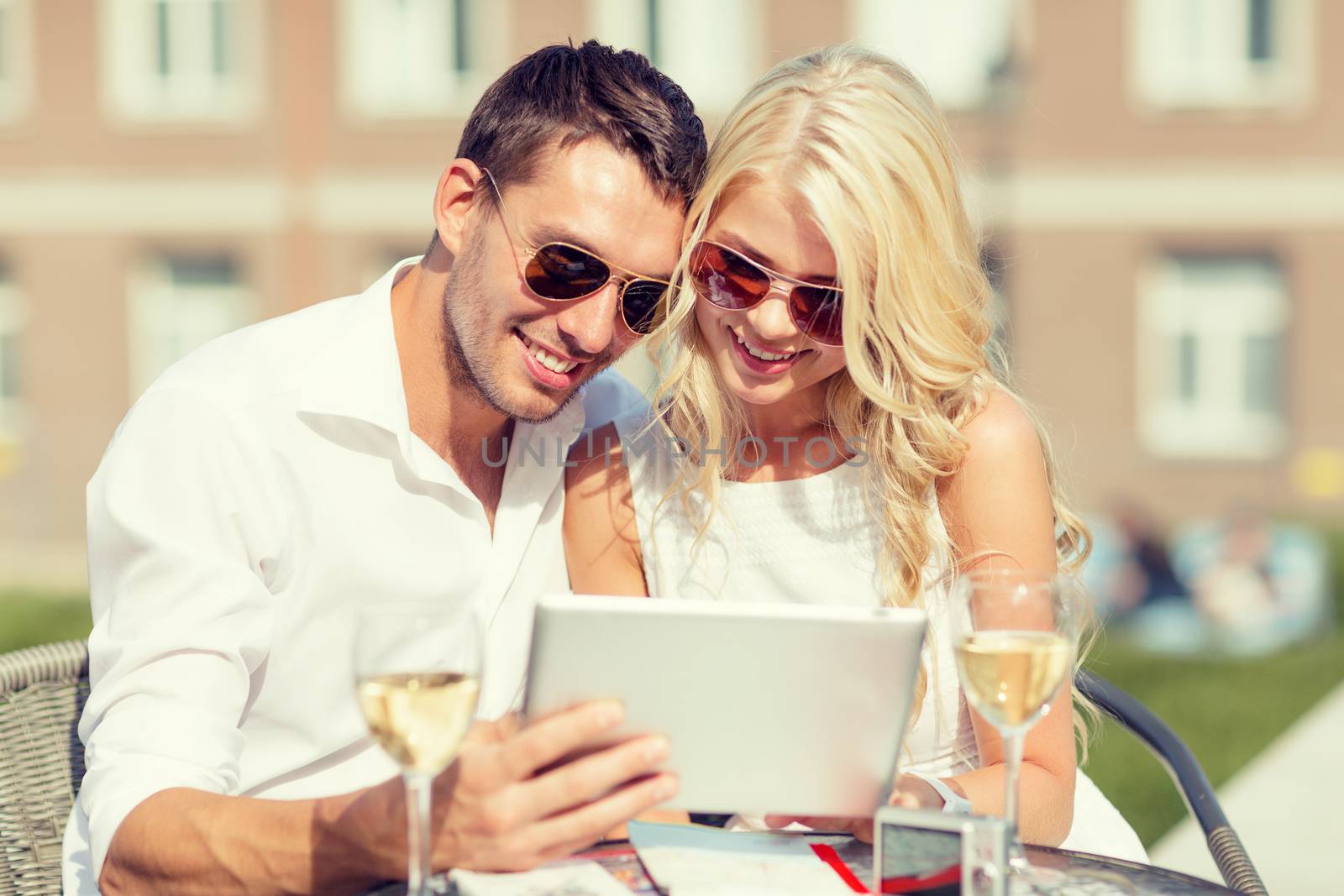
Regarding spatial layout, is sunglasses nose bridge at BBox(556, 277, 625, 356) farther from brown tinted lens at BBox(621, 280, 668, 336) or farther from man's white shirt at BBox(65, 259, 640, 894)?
man's white shirt at BBox(65, 259, 640, 894)

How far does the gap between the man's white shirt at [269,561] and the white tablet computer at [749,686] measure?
548 mm

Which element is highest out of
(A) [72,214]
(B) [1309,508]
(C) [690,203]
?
(C) [690,203]

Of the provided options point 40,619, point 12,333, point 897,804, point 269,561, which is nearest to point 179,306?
point 12,333

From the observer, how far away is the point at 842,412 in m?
2.74

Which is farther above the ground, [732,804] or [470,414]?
[470,414]

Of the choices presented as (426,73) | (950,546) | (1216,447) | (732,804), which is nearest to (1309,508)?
(1216,447)

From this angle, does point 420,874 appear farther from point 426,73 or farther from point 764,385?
point 426,73

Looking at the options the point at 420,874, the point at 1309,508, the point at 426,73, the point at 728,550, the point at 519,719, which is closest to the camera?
the point at 420,874

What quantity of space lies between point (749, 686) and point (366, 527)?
0.90m

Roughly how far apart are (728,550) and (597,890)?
3.65 feet

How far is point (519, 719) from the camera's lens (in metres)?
1.72

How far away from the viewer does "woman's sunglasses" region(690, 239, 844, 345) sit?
250 centimetres

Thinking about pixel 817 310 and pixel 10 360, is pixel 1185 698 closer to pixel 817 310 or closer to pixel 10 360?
pixel 817 310

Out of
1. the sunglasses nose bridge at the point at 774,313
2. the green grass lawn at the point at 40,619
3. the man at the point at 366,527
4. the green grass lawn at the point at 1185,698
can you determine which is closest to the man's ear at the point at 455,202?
the man at the point at 366,527
